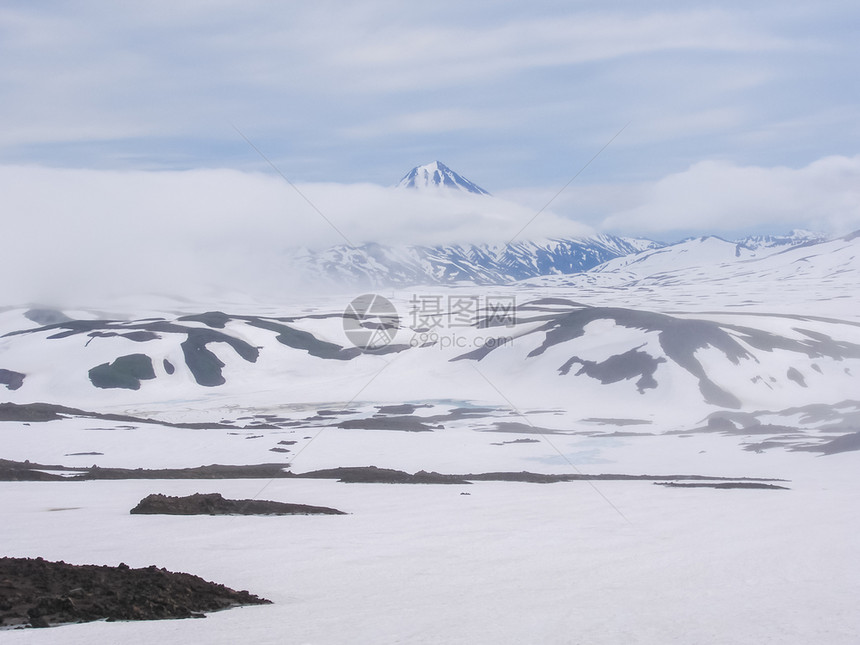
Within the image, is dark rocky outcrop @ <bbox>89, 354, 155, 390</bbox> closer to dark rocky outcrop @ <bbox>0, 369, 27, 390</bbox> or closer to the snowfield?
the snowfield

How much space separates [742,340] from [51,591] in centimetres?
8240

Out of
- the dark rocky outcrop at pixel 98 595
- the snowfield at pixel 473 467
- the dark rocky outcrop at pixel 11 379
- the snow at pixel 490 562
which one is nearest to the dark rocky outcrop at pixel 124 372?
the snowfield at pixel 473 467

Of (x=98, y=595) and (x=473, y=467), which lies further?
(x=473, y=467)

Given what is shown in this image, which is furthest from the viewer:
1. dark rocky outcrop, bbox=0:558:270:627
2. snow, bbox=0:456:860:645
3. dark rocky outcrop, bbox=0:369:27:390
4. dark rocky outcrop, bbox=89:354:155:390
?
dark rocky outcrop, bbox=89:354:155:390

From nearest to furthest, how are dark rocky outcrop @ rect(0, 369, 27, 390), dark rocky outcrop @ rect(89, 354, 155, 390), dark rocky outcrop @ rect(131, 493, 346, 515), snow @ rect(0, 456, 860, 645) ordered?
1. snow @ rect(0, 456, 860, 645)
2. dark rocky outcrop @ rect(131, 493, 346, 515)
3. dark rocky outcrop @ rect(0, 369, 27, 390)
4. dark rocky outcrop @ rect(89, 354, 155, 390)

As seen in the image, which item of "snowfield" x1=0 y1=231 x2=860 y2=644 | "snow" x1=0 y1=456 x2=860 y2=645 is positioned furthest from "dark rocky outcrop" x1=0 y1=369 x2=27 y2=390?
"snow" x1=0 y1=456 x2=860 y2=645

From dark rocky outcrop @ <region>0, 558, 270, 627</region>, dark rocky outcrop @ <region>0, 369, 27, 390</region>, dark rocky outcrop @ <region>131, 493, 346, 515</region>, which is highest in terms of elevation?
dark rocky outcrop @ <region>0, 558, 270, 627</region>

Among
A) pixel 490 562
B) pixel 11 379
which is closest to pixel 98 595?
pixel 490 562

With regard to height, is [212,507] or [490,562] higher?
[490,562]

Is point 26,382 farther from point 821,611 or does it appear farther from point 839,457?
point 821,611

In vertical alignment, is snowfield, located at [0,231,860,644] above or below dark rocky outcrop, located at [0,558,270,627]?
below

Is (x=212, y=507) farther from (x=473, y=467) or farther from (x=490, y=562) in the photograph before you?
(x=473, y=467)

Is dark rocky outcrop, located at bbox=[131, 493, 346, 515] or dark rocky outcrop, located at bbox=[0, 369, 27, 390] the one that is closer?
dark rocky outcrop, located at bbox=[131, 493, 346, 515]

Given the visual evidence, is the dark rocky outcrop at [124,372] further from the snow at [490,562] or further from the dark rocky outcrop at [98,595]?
the dark rocky outcrop at [98,595]
